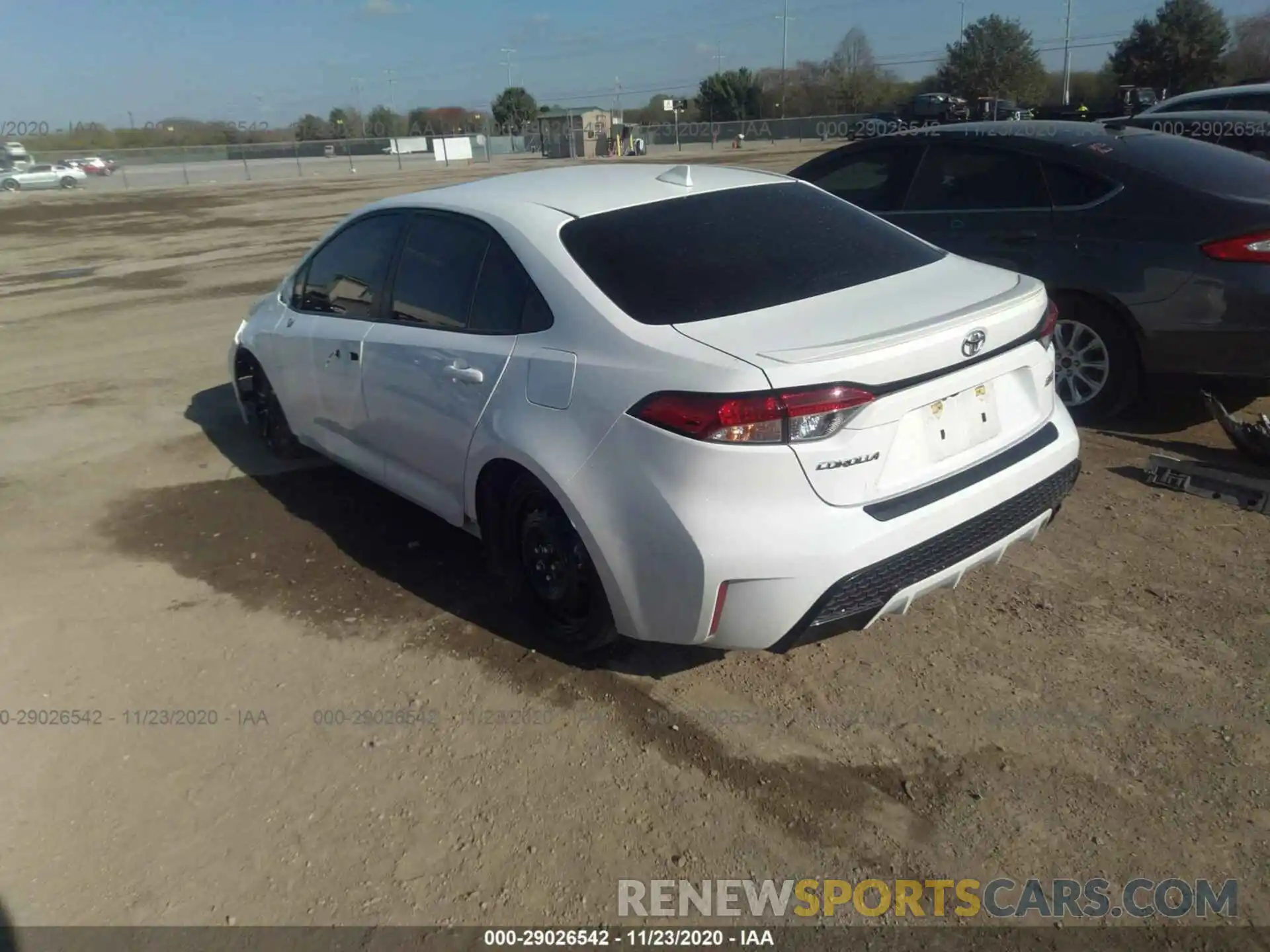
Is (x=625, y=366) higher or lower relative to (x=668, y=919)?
higher

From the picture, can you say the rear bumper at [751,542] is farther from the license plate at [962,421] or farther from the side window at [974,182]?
the side window at [974,182]

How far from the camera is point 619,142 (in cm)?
5712

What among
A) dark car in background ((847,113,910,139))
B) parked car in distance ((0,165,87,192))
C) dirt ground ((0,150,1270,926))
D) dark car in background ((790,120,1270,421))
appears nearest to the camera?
dirt ground ((0,150,1270,926))

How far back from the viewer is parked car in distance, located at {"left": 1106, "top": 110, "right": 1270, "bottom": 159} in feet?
29.2

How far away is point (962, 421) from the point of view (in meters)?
3.15

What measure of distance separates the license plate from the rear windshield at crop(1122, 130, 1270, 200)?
9.14 feet

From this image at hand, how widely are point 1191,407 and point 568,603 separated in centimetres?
444

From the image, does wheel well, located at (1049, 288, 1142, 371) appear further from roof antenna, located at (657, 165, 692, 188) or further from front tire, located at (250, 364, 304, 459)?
front tire, located at (250, 364, 304, 459)

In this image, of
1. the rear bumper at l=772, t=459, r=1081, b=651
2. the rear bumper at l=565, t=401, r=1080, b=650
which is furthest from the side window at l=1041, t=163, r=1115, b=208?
the rear bumper at l=565, t=401, r=1080, b=650

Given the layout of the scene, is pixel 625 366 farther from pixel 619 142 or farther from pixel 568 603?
pixel 619 142

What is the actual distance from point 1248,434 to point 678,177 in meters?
3.17

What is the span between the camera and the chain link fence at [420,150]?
49.5m

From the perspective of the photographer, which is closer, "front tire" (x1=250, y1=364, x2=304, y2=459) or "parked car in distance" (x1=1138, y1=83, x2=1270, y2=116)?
"front tire" (x1=250, y1=364, x2=304, y2=459)

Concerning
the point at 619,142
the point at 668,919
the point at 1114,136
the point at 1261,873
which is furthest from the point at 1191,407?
the point at 619,142
